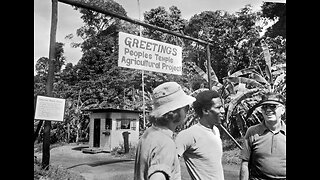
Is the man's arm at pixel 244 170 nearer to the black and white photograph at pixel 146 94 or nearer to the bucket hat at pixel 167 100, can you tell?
the black and white photograph at pixel 146 94

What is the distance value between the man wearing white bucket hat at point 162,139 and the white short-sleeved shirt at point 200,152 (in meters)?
0.11

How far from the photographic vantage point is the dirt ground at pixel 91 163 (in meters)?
1.88

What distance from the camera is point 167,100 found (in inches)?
64.4

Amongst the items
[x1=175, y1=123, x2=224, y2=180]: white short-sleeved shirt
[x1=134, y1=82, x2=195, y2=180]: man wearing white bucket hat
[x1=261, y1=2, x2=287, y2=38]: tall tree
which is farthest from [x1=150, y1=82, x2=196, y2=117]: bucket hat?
[x1=261, y1=2, x2=287, y2=38]: tall tree

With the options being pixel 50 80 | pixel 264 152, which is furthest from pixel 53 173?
pixel 264 152

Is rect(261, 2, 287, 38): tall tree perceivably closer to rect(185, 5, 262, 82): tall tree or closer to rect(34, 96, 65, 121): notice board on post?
rect(185, 5, 262, 82): tall tree

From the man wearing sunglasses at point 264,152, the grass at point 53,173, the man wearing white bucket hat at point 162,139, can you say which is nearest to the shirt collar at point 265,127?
the man wearing sunglasses at point 264,152

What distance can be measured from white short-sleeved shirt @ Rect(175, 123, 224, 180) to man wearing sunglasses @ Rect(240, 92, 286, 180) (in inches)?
7.0

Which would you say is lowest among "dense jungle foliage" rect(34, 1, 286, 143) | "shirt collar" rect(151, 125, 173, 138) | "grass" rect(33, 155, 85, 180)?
"grass" rect(33, 155, 85, 180)

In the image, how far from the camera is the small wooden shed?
6.33ft

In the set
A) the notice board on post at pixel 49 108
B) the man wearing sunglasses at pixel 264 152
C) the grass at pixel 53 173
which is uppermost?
the notice board on post at pixel 49 108
